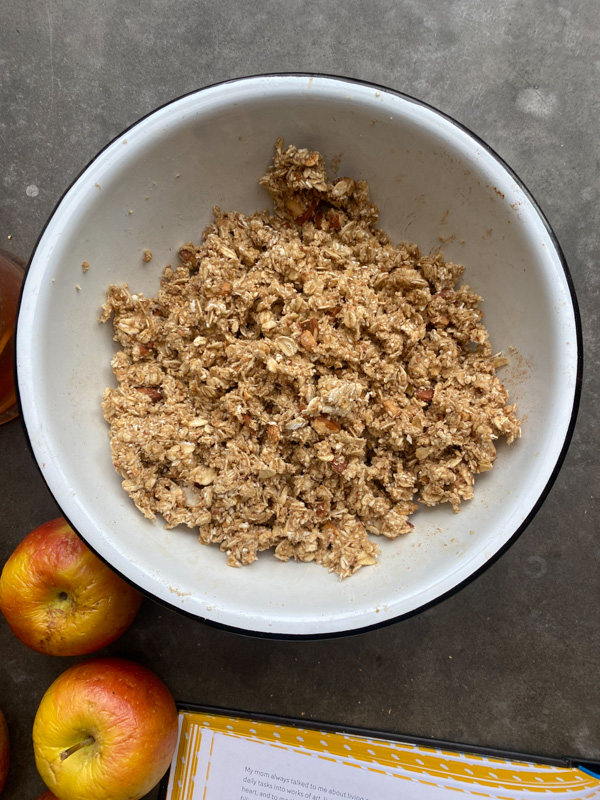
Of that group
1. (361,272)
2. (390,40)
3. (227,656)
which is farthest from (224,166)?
(227,656)

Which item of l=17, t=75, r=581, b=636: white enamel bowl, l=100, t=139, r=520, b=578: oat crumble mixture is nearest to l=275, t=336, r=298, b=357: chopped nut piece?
l=100, t=139, r=520, b=578: oat crumble mixture

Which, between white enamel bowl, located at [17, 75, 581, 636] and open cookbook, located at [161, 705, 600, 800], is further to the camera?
open cookbook, located at [161, 705, 600, 800]

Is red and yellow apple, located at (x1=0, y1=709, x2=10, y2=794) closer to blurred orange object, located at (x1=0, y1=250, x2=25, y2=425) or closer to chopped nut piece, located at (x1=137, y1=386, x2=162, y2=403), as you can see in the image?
blurred orange object, located at (x1=0, y1=250, x2=25, y2=425)

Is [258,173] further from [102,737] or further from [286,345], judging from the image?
[102,737]

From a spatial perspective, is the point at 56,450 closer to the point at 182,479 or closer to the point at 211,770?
the point at 182,479

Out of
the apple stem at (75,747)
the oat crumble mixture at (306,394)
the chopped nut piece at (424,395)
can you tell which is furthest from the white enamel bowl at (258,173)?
the apple stem at (75,747)

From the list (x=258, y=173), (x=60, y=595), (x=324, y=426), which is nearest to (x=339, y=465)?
(x=324, y=426)
